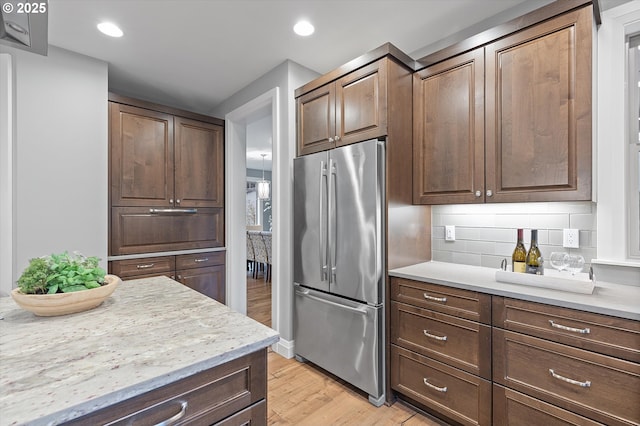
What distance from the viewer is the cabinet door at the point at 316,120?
2.43 metres

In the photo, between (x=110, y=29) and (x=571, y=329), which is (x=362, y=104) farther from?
(x=110, y=29)

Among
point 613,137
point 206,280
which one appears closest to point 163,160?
point 206,280

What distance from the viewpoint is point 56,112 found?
8.15ft

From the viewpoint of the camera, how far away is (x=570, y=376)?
4.53ft

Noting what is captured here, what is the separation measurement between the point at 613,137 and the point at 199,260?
362 cm

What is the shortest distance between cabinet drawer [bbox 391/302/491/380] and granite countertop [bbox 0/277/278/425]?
4.07 ft

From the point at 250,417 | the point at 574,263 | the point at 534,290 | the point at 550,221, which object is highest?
the point at 550,221

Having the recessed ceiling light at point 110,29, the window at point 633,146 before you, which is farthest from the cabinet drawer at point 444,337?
the recessed ceiling light at point 110,29

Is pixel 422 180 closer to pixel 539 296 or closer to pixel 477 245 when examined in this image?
pixel 477 245

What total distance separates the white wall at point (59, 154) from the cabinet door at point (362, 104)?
7.04 feet

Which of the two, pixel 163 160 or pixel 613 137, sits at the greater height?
pixel 163 160

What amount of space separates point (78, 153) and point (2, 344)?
7.27ft

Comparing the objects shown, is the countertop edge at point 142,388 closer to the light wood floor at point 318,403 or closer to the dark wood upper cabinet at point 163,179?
the light wood floor at point 318,403

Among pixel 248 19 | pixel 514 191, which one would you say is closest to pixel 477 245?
pixel 514 191
